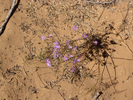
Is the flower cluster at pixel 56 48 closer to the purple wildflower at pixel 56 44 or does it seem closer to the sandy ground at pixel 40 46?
the purple wildflower at pixel 56 44

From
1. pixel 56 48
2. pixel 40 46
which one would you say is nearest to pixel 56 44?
pixel 56 48

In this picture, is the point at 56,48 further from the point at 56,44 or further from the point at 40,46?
the point at 40,46

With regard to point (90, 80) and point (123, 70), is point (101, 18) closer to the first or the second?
point (123, 70)

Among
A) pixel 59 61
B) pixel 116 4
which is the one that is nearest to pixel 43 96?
pixel 59 61

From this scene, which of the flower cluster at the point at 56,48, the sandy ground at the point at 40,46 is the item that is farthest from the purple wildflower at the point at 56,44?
the sandy ground at the point at 40,46

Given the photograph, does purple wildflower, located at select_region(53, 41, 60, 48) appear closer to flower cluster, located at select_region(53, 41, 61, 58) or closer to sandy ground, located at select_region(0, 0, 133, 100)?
flower cluster, located at select_region(53, 41, 61, 58)

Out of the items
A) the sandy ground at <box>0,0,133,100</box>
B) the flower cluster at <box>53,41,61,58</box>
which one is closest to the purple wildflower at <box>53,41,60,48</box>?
the flower cluster at <box>53,41,61,58</box>

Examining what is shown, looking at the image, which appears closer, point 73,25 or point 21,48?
point 21,48

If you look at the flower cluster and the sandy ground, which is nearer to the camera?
the sandy ground
